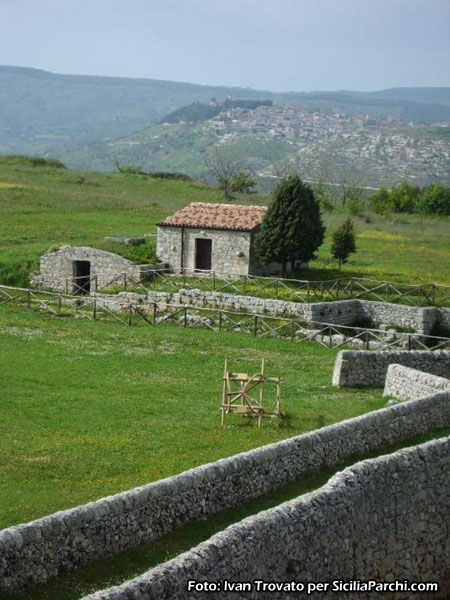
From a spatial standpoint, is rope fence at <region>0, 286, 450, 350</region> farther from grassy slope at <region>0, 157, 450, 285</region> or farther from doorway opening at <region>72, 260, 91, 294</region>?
grassy slope at <region>0, 157, 450, 285</region>

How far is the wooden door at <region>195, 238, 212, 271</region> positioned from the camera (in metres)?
50.7

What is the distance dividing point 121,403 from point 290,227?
70.7ft

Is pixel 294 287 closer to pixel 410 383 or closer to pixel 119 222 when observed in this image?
pixel 410 383

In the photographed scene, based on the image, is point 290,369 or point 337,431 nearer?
point 337,431

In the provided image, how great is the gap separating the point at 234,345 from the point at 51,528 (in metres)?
22.6

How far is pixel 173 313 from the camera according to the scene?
1642 inches

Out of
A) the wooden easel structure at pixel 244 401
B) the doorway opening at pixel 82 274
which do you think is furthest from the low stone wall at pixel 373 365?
the doorway opening at pixel 82 274

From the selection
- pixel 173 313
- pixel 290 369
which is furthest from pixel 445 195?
pixel 290 369

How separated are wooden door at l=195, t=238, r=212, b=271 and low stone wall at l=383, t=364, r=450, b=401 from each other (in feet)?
70.5

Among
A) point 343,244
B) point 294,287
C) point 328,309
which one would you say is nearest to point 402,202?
point 343,244

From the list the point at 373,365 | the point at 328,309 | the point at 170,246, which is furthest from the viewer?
the point at 170,246

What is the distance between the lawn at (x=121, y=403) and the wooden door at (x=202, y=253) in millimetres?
10945

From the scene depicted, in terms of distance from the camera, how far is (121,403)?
28.3 meters

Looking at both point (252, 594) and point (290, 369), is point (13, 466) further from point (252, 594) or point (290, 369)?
point (290, 369)
